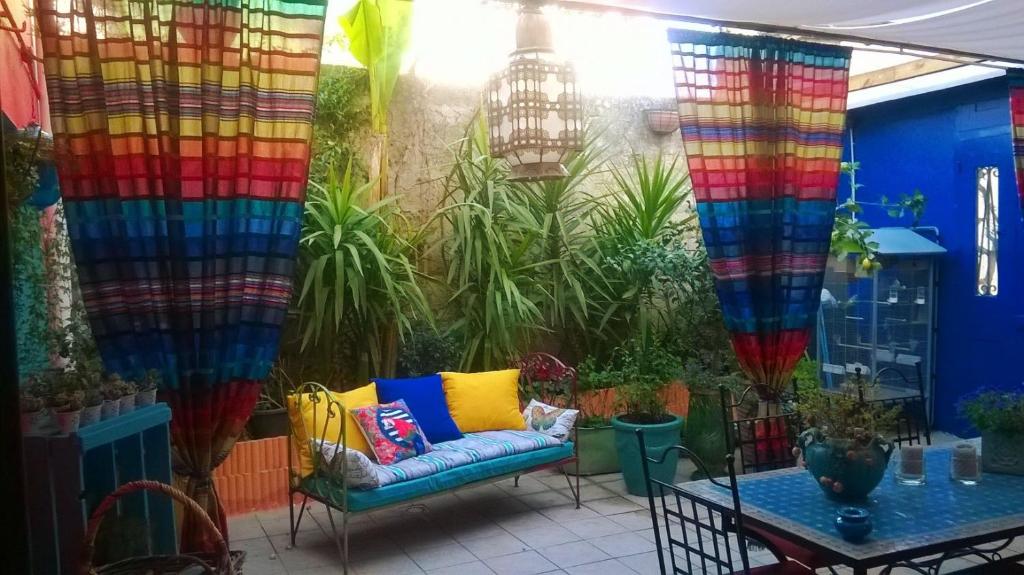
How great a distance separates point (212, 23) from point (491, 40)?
336 cm

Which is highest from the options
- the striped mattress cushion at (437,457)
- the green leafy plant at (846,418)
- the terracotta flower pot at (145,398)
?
the terracotta flower pot at (145,398)

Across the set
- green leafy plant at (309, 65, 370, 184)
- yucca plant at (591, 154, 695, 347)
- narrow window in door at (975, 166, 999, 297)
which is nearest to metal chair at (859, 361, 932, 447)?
yucca plant at (591, 154, 695, 347)

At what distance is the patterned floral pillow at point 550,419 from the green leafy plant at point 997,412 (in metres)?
2.08

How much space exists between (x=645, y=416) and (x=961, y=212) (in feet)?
9.85

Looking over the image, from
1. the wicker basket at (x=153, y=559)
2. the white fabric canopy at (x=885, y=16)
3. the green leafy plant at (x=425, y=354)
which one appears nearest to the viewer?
the wicker basket at (x=153, y=559)

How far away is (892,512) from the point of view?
7.71 ft

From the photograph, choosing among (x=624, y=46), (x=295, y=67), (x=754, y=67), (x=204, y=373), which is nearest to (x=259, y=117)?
(x=295, y=67)

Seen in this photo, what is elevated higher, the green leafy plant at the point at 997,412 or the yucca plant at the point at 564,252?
the yucca plant at the point at 564,252

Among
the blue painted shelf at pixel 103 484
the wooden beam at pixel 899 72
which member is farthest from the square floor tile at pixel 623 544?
the wooden beam at pixel 899 72

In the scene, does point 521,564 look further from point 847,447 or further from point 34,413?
point 34,413

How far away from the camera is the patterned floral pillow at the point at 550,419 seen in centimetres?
435

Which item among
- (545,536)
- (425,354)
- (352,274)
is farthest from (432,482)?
(352,274)

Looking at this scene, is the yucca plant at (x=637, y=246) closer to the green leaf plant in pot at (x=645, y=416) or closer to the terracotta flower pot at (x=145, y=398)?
the green leaf plant in pot at (x=645, y=416)

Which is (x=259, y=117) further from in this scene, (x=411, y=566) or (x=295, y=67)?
(x=411, y=566)
